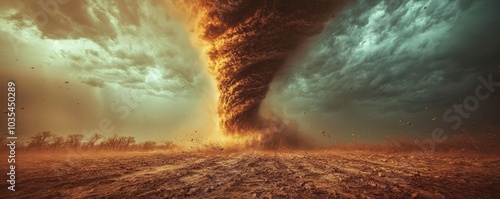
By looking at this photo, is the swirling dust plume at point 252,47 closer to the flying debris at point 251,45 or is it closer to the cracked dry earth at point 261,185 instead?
the flying debris at point 251,45

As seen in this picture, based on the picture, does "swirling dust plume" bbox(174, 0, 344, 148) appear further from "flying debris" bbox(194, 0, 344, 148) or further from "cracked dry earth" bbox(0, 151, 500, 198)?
"cracked dry earth" bbox(0, 151, 500, 198)

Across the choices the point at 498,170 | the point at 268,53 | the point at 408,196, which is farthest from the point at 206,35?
the point at 498,170

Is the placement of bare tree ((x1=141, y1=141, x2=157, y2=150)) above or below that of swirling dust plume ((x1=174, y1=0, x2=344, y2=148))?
below

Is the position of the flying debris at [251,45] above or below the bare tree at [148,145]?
above

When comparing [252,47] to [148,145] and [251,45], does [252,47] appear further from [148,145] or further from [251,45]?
[148,145]

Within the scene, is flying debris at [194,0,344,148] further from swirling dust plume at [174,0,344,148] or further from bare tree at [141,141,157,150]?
bare tree at [141,141,157,150]

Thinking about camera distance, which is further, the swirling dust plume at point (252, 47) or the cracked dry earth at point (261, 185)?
the swirling dust plume at point (252, 47)

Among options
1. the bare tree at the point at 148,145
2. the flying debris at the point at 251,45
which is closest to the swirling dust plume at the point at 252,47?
the flying debris at the point at 251,45

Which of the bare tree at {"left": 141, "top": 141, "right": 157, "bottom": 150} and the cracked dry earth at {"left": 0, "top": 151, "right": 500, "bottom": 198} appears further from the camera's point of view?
the bare tree at {"left": 141, "top": 141, "right": 157, "bottom": 150}

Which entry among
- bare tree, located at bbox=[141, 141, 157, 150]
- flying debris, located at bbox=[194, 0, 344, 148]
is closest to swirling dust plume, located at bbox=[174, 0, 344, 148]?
flying debris, located at bbox=[194, 0, 344, 148]
